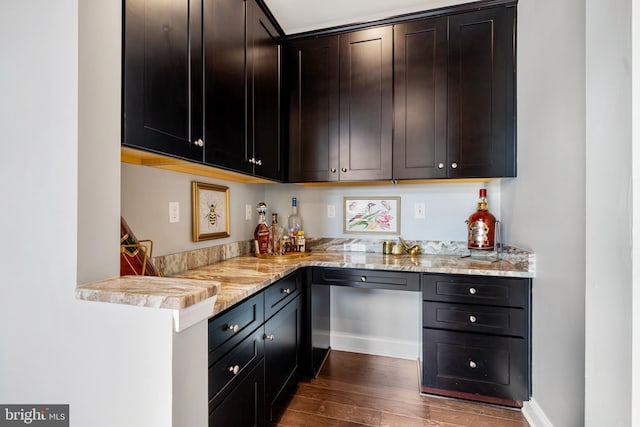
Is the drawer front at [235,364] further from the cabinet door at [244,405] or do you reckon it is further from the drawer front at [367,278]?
the drawer front at [367,278]

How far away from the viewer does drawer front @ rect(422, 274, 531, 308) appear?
170 cm

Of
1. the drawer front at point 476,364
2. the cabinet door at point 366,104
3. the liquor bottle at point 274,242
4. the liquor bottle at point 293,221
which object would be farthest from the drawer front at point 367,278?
the cabinet door at point 366,104

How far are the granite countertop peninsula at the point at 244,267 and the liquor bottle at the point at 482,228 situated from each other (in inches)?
4.1

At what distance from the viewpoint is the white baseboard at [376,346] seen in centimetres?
238

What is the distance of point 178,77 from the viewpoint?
119cm

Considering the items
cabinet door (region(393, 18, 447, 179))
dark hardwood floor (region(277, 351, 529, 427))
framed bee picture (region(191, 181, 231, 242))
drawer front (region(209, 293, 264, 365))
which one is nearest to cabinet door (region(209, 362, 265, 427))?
drawer front (region(209, 293, 264, 365))

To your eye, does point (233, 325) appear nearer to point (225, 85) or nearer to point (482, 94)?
point (225, 85)

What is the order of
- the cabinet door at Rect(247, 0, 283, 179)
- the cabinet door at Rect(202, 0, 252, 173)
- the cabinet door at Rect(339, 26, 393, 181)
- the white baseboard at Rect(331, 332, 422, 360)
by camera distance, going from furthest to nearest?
the white baseboard at Rect(331, 332, 422, 360), the cabinet door at Rect(339, 26, 393, 181), the cabinet door at Rect(247, 0, 283, 179), the cabinet door at Rect(202, 0, 252, 173)

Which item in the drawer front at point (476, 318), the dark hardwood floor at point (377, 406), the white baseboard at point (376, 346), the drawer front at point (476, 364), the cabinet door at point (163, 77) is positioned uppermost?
the cabinet door at point (163, 77)

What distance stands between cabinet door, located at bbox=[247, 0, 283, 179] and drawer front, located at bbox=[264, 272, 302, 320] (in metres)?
0.68

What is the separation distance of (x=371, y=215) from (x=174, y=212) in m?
1.46

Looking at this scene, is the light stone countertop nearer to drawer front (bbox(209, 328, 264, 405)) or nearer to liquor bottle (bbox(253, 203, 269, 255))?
liquor bottle (bbox(253, 203, 269, 255))

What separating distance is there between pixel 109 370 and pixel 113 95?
798mm

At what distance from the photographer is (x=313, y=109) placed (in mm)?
2172
